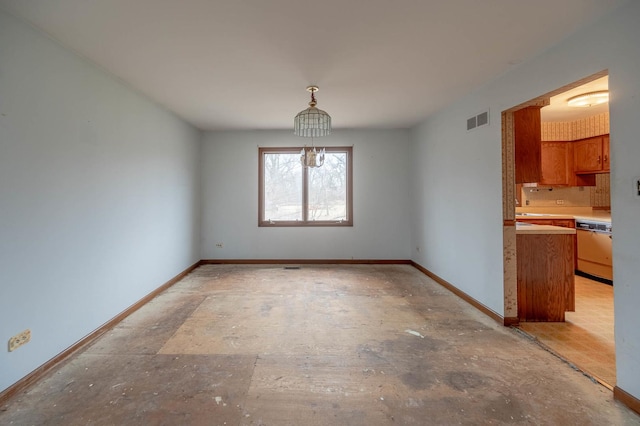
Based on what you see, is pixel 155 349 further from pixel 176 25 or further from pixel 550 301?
pixel 550 301

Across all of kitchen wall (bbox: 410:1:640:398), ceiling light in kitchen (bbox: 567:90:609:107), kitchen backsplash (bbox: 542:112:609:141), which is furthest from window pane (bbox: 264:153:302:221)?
kitchen backsplash (bbox: 542:112:609:141)

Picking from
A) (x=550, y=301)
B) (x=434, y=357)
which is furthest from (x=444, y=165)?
(x=434, y=357)

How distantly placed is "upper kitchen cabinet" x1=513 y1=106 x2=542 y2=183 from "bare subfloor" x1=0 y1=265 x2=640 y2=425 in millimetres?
1536

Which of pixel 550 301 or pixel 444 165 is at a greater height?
pixel 444 165

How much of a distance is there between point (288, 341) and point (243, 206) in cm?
325

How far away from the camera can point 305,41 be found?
2.23 m

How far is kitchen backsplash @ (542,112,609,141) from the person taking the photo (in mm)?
4477

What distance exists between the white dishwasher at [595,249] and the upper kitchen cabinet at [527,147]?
206 centimetres

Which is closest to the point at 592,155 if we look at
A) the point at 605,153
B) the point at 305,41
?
the point at 605,153

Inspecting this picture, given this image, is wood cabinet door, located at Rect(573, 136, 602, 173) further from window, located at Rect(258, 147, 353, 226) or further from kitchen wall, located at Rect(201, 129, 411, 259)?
window, located at Rect(258, 147, 353, 226)

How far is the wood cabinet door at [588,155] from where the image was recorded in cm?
448

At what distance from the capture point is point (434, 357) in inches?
88.4

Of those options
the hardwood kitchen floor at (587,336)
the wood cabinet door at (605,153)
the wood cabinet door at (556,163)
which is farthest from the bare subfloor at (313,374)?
the wood cabinet door at (605,153)

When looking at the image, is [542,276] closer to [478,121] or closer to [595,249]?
[478,121]
